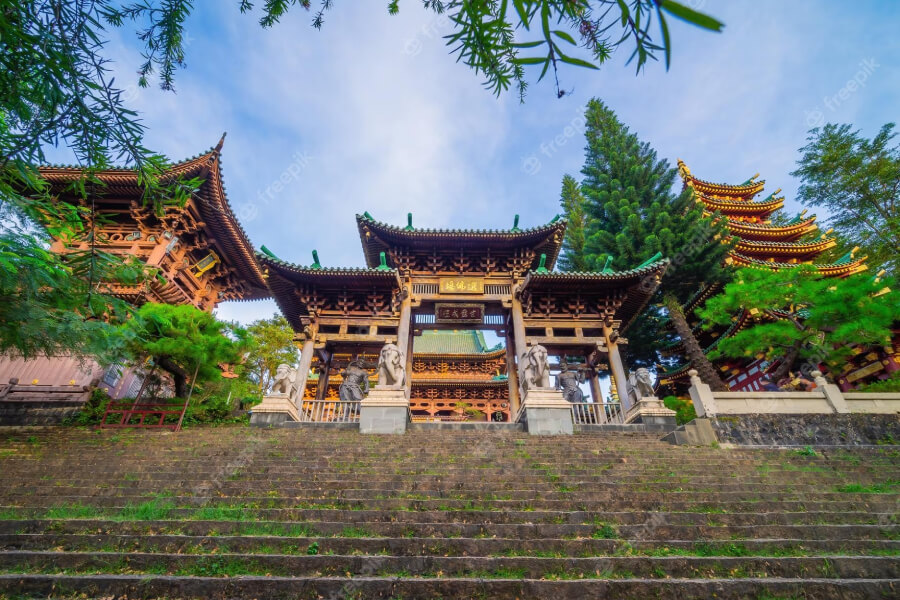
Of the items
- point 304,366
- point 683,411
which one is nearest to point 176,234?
point 304,366

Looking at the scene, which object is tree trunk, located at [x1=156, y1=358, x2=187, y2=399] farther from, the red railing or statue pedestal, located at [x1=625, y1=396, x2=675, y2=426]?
statue pedestal, located at [x1=625, y1=396, x2=675, y2=426]

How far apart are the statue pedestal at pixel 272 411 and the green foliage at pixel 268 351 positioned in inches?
409

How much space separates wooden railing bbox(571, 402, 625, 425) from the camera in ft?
31.0

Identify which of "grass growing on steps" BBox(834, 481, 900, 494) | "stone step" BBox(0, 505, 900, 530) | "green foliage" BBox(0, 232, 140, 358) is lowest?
"stone step" BBox(0, 505, 900, 530)

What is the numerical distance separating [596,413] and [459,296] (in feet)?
16.2

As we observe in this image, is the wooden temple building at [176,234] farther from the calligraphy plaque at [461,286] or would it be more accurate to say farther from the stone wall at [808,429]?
the stone wall at [808,429]

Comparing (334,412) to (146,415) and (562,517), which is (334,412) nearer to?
(146,415)

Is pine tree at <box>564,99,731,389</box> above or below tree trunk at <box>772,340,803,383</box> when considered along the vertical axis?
above

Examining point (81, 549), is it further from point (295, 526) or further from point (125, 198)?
point (125, 198)

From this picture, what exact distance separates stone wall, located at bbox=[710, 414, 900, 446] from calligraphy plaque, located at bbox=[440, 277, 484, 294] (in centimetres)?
669

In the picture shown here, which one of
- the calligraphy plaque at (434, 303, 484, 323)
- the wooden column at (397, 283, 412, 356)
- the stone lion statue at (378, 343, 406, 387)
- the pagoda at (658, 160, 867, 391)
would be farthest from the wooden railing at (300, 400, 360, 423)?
the pagoda at (658, 160, 867, 391)

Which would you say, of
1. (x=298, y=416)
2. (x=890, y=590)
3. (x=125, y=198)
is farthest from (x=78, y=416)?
(x=890, y=590)

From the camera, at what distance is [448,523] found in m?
3.85

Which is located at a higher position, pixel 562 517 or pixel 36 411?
pixel 36 411
